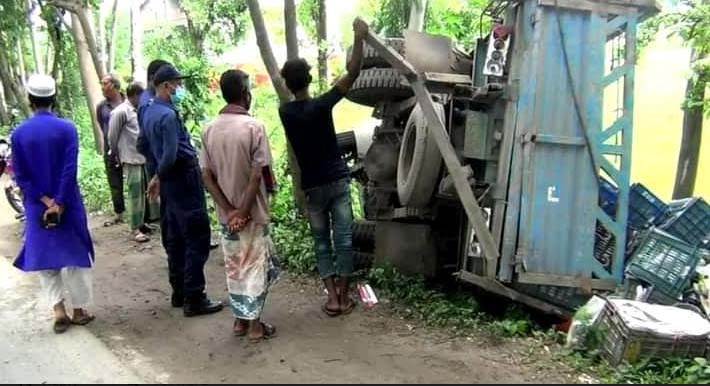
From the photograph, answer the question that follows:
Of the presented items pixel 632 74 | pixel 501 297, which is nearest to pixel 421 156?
pixel 501 297

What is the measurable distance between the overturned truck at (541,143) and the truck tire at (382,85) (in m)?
0.63

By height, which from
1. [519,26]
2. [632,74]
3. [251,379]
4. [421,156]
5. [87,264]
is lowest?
[251,379]

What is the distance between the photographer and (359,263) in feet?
20.4

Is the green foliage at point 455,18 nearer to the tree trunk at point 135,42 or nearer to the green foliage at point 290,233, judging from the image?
the green foliage at point 290,233

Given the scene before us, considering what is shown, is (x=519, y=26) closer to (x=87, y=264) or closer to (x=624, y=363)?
(x=624, y=363)

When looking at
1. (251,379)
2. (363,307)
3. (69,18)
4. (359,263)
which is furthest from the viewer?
(69,18)

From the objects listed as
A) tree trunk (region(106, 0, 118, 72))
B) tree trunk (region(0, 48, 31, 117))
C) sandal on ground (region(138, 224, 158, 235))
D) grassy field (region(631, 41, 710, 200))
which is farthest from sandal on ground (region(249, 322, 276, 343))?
tree trunk (region(0, 48, 31, 117))

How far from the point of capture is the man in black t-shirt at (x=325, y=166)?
14.7 ft

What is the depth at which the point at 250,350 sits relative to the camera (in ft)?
14.1

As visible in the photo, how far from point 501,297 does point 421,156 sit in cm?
132

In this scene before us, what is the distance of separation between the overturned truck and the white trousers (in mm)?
2630

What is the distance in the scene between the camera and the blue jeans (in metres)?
4.75

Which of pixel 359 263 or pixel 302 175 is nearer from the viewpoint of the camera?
pixel 302 175

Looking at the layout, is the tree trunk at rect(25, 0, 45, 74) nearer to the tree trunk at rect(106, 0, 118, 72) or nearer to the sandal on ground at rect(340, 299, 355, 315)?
the tree trunk at rect(106, 0, 118, 72)
